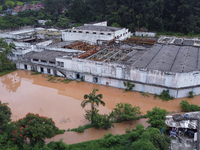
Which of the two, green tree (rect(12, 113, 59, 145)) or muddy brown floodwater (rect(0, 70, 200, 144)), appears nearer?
green tree (rect(12, 113, 59, 145))

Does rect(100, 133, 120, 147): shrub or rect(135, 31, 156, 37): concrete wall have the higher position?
rect(135, 31, 156, 37): concrete wall

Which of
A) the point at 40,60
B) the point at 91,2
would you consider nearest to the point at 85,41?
the point at 40,60

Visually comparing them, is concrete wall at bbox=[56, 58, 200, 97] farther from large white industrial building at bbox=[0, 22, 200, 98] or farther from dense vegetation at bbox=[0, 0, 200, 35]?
dense vegetation at bbox=[0, 0, 200, 35]

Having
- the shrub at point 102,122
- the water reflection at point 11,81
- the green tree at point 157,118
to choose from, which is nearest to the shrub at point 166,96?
the green tree at point 157,118

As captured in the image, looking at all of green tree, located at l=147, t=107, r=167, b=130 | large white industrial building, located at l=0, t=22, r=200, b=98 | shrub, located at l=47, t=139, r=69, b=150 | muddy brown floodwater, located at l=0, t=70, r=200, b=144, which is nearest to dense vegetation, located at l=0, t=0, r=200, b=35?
large white industrial building, located at l=0, t=22, r=200, b=98

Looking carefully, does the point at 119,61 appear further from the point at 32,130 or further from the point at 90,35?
the point at 32,130

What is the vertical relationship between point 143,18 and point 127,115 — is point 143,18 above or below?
above

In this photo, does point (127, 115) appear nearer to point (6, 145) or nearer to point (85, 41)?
point (6, 145)

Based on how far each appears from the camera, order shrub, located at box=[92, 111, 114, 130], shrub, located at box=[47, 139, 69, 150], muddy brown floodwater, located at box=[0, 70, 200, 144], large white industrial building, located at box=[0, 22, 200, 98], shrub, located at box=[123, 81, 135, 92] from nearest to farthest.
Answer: shrub, located at box=[47, 139, 69, 150], shrub, located at box=[92, 111, 114, 130], muddy brown floodwater, located at box=[0, 70, 200, 144], large white industrial building, located at box=[0, 22, 200, 98], shrub, located at box=[123, 81, 135, 92]
